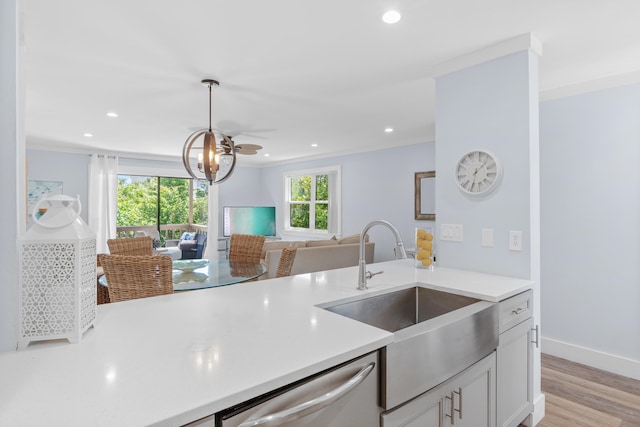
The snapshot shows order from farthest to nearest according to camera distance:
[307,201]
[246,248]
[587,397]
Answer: [307,201] < [246,248] < [587,397]

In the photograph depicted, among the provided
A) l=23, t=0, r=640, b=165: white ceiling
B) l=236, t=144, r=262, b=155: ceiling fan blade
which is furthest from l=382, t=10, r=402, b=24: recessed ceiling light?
l=236, t=144, r=262, b=155: ceiling fan blade

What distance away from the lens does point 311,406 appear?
0.89 metres

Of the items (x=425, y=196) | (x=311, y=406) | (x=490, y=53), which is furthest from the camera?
(x=425, y=196)

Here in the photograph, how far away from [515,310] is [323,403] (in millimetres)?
1411

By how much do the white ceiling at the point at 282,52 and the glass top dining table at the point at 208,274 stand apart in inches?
64.7

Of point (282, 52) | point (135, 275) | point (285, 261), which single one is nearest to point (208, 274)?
point (285, 261)

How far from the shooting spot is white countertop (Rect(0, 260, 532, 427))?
724mm

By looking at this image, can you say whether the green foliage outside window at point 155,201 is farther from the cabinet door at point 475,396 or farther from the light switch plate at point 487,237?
the cabinet door at point 475,396

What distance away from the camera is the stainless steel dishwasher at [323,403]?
819mm

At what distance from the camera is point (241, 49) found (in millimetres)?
2297

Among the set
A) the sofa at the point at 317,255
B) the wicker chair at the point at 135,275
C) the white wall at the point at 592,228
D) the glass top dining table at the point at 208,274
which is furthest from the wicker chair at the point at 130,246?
the white wall at the point at 592,228

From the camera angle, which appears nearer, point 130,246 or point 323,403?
point 323,403

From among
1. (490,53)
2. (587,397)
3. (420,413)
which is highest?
(490,53)

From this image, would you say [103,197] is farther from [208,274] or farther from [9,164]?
[9,164]
